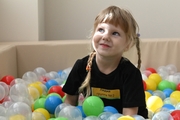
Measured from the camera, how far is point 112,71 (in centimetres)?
121

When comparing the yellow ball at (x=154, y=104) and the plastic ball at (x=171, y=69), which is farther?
the plastic ball at (x=171, y=69)

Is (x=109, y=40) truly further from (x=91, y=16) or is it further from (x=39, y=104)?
(x=91, y=16)

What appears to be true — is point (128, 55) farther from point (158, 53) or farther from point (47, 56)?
point (47, 56)

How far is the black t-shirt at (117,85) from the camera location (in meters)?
1.14

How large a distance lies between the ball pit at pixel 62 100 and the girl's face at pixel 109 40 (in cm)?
19

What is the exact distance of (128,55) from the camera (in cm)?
198

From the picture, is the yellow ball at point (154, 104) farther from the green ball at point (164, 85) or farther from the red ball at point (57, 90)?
the red ball at point (57, 90)

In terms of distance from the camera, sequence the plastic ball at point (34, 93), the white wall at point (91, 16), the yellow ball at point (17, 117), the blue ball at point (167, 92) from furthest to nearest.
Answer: the white wall at point (91, 16), the blue ball at point (167, 92), the plastic ball at point (34, 93), the yellow ball at point (17, 117)

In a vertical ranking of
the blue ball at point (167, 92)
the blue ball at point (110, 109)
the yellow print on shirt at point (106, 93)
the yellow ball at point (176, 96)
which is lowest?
the blue ball at point (167, 92)

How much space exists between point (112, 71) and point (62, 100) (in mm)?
298

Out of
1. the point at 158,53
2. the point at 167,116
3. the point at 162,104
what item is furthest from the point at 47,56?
the point at 167,116

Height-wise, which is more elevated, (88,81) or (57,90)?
(88,81)

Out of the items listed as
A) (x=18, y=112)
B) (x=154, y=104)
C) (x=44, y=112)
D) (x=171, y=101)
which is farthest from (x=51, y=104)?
(x=171, y=101)

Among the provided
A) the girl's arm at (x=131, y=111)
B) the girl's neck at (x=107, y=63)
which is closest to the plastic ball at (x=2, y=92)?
the girl's neck at (x=107, y=63)
